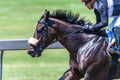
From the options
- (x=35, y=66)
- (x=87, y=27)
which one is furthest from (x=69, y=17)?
(x=35, y=66)

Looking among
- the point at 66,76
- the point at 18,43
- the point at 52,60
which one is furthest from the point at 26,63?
the point at 66,76

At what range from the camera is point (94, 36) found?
1093 cm

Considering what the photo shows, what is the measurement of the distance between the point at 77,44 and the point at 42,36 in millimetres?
533

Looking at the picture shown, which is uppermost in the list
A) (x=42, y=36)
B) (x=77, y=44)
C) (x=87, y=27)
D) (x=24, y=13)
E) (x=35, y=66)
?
(x=24, y=13)

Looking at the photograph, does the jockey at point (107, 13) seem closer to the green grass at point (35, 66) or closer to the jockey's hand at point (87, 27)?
the jockey's hand at point (87, 27)

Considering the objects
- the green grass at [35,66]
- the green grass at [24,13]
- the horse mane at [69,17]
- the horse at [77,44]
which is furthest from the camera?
the green grass at [24,13]

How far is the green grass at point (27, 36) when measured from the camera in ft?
49.2

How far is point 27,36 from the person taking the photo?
68.4ft

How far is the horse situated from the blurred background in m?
3.37

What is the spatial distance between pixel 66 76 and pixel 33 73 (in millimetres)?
3928

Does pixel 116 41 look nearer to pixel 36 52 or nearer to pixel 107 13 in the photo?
pixel 107 13

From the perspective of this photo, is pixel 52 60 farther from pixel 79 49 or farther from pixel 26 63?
pixel 79 49

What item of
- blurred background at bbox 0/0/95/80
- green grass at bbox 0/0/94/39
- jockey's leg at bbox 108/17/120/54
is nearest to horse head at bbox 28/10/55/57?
jockey's leg at bbox 108/17/120/54

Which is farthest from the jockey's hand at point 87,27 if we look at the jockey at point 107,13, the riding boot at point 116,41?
the riding boot at point 116,41
